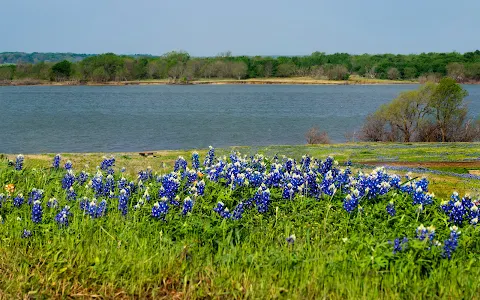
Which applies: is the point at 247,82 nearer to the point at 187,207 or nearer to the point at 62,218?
the point at 187,207

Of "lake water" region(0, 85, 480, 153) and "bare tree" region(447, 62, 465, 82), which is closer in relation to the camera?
"lake water" region(0, 85, 480, 153)

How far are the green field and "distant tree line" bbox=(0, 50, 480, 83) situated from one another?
147 metres

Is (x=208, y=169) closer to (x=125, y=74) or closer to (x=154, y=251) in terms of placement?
(x=154, y=251)

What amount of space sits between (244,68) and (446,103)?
131938 millimetres

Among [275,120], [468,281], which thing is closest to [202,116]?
[275,120]

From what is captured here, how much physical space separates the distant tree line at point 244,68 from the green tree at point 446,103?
351ft

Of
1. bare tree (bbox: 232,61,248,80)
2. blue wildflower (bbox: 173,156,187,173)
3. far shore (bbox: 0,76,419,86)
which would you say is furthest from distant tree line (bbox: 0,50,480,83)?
blue wildflower (bbox: 173,156,187,173)

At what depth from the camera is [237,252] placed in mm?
6430

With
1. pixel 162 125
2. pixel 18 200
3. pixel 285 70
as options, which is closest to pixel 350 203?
pixel 18 200

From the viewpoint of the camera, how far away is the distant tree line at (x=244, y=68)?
156 metres

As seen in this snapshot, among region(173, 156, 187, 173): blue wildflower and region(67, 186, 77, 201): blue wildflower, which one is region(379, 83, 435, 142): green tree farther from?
region(67, 186, 77, 201): blue wildflower

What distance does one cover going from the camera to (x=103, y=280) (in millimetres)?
5836

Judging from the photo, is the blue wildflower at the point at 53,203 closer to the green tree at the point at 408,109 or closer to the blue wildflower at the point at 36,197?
the blue wildflower at the point at 36,197

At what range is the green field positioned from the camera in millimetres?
5641
